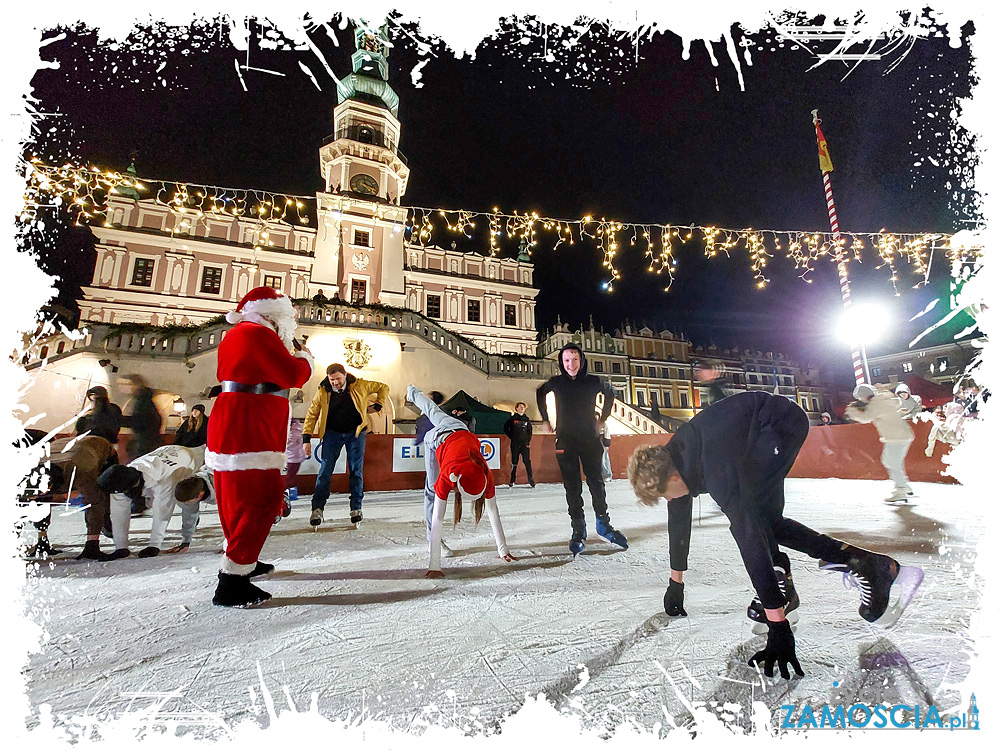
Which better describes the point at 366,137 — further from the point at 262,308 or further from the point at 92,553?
the point at 92,553

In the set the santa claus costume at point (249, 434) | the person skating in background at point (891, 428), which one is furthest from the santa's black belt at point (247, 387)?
the person skating in background at point (891, 428)

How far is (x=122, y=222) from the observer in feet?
70.3

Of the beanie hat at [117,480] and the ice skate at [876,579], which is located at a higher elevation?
the beanie hat at [117,480]

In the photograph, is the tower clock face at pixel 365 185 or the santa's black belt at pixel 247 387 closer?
the santa's black belt at pixel 247 387

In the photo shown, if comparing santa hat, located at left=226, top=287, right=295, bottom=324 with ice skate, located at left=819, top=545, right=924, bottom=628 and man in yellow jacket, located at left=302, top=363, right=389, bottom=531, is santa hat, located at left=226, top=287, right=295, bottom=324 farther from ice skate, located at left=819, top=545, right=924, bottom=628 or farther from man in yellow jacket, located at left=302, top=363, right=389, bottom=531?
ice skate, located at left=819, top=545, right=924, bottom=628

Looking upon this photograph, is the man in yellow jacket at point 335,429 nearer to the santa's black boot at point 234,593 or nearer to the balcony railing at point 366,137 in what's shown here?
the santa's black boot at point 234,593

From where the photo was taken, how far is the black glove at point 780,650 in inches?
56.4

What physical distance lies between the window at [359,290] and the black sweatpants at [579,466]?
18698mm

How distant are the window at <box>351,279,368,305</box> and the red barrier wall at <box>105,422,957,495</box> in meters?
12.5

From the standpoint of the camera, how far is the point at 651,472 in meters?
1.71

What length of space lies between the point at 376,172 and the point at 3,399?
2380 cm

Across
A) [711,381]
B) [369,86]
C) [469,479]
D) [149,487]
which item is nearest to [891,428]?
[711,381]

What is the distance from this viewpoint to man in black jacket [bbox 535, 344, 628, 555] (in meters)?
3.55

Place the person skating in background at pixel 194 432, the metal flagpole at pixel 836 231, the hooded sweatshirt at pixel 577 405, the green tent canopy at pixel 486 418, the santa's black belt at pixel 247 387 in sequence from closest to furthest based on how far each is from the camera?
the santa's black belt at pixel 247 387 → the hooded sweatshirt at pixel 577 405 → the person skating in background at pixel 194 432 → the metal flagpole at pixel 836 231 → the green tent canopy at pixel 486 418
